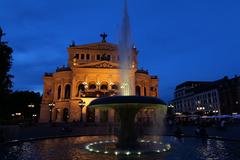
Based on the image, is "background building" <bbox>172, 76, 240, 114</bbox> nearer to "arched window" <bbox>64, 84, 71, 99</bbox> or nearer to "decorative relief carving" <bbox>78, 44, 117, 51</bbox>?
"decorative relief carving" <bbox>78, 44, 117, 51</bbox>

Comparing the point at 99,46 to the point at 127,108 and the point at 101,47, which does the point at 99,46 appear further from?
the point at 127,108

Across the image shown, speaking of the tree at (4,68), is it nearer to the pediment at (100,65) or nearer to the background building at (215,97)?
the pediment at (100,65)

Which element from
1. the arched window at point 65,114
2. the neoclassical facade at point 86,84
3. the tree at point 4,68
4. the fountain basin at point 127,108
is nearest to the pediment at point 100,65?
the neoclassical facade at point 86,84

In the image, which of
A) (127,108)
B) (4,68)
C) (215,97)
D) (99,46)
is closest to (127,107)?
(127,108)

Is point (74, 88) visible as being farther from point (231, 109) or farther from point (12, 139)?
point (231, 109)

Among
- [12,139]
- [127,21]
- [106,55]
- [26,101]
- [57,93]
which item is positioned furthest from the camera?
[26,101]

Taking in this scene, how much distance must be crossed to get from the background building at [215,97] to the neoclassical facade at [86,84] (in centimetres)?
2815

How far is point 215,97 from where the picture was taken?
71.2 meters

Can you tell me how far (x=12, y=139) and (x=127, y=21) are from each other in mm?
12951

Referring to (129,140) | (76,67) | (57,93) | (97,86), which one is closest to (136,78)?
(97,86)

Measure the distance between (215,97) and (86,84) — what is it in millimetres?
46419

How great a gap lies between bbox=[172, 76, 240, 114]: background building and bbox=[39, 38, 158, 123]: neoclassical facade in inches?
1108

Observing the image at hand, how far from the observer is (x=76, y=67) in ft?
153

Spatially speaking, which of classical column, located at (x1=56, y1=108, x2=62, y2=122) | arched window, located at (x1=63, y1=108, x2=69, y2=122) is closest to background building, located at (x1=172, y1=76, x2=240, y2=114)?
arched window, located at (x1=63, y1=108, x2=69, y2=122)
